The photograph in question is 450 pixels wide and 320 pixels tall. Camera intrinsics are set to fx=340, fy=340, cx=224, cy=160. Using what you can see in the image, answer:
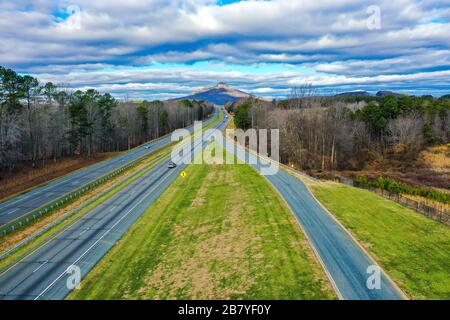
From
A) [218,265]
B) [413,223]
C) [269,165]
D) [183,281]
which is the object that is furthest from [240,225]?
[269,165]

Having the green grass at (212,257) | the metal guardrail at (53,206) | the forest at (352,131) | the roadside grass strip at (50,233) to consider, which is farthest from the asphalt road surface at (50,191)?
the forest at (352,131)

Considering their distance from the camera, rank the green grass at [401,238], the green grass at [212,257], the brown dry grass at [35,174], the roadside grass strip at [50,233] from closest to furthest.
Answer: the green grass at [401,238] < the green grass at [212,257] < the roadside grass strip at [50,233] < the brown dry grass at [35,174]

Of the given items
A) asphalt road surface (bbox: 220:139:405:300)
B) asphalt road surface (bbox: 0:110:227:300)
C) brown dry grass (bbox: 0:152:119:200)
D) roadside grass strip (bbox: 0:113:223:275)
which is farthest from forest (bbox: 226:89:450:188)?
brown dry grass (bbox: 0:152:119:200)

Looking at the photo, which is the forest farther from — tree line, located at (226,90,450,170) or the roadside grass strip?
the roadside grass strip

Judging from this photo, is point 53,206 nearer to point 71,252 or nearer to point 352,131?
point 71,252

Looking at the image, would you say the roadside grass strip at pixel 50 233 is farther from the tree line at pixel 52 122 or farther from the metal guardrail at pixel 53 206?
the tree line at pixel 52 122
